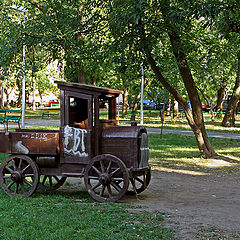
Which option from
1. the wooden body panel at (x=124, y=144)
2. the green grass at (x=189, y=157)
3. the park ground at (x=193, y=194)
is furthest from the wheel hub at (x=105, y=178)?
the green grass at (x=189, y=157)

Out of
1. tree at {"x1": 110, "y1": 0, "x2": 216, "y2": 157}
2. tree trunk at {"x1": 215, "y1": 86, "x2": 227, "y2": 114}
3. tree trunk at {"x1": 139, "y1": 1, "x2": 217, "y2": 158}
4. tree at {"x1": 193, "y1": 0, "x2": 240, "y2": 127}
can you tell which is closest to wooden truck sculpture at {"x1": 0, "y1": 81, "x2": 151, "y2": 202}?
tree at {"x1": 110, "y1": 0, "x2": 216, "y2": 157}

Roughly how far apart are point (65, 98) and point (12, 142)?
138cm

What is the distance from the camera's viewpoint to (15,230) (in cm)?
617

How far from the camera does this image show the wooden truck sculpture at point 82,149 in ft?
27.8

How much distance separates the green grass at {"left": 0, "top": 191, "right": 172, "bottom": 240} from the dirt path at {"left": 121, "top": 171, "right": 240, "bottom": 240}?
1.40 feet

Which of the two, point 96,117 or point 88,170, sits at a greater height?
point 96,117

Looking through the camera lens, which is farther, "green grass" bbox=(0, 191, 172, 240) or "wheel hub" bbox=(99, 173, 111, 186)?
"wheel hub" bbox=(99, 173, 111, 186)

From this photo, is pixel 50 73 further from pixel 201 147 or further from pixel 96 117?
pixel 96 117

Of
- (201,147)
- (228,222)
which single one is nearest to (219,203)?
(228,222)

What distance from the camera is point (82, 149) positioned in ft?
28.3

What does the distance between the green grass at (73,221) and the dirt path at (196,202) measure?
426 mm

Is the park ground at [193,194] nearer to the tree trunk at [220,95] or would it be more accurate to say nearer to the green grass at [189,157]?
the green grass at [189,157]

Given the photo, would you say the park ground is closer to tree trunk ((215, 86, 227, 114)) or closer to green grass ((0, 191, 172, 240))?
green grass ((0, 191, 172, 240))

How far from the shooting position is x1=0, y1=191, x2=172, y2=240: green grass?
19.8 ft
